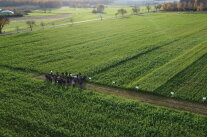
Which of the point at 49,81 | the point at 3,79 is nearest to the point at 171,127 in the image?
the point at 49,81

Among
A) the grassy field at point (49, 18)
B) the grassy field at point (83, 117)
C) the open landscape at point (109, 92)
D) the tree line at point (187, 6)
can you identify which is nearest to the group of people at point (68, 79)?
the open landscape at point (109, 92)

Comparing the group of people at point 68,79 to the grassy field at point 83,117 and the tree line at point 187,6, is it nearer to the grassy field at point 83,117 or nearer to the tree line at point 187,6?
the grassy field at point 83,117

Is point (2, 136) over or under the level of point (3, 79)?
under

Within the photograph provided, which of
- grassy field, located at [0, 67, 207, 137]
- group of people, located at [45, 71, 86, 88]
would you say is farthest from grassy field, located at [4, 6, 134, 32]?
grassy field, located at [0, 67, 207, 137]

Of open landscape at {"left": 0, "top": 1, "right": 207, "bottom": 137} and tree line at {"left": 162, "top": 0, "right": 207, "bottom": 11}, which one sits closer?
open landscape at {"left": 0, "top": 1, "right": 207, "bottom": 137}

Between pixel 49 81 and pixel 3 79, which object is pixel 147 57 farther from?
pixel 3 79

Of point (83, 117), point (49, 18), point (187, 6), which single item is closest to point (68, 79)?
point (83, 117)

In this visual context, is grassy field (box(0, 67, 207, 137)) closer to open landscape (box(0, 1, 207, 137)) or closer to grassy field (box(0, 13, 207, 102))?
open landscape (box(0, 1, 207, 137))
